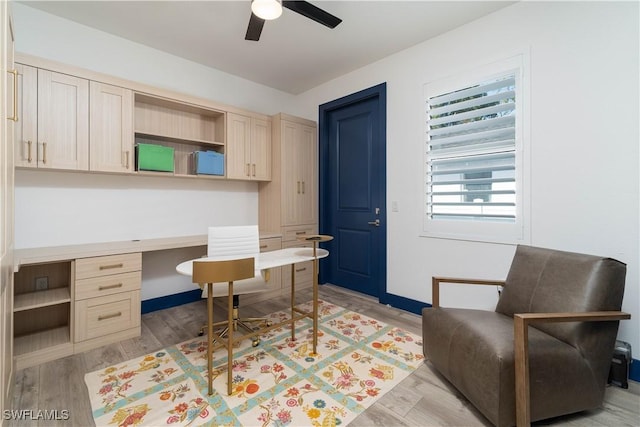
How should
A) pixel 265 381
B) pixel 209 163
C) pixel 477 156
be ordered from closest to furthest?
pixel 265 381 → pixel 477 156 → pixel 209 163

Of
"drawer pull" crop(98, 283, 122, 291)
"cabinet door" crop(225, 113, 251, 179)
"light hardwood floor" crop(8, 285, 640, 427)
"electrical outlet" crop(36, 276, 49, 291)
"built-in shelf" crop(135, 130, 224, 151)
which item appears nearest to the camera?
"light hardwood floor" crop(8, 285, 640, 427)

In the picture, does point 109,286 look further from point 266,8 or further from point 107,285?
point 266,8

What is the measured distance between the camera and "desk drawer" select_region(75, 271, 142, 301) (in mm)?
2232

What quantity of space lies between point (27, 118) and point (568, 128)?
415cm

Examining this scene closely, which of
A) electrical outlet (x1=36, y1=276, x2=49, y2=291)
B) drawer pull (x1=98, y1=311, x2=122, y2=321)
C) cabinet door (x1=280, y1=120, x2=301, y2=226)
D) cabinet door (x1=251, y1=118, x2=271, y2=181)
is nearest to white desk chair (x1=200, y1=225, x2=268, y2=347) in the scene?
drawer pull (x1=98, y1=311, x2=122, y2=321)

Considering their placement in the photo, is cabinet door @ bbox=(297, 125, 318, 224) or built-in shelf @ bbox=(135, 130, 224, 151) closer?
built-in shelf @ bbox=(135, 130, 224, 151)

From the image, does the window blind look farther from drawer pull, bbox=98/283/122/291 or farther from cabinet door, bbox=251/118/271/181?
drawer pull, bbox=98/283/122/291

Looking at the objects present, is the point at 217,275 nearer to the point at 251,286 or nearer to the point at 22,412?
the point at 251,286

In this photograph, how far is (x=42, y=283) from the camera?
2463 millimetres

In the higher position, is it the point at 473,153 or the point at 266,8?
the point at 266,8

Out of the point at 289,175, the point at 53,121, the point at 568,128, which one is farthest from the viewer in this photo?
the point at 289,175

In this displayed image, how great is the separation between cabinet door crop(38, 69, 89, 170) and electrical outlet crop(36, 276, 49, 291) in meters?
1.01

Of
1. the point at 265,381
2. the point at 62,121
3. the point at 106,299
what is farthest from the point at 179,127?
the point at 265,381

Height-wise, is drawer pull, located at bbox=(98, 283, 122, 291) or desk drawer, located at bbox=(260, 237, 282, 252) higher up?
desk drawer, located at bbox=(260, 237, 282, 252)
